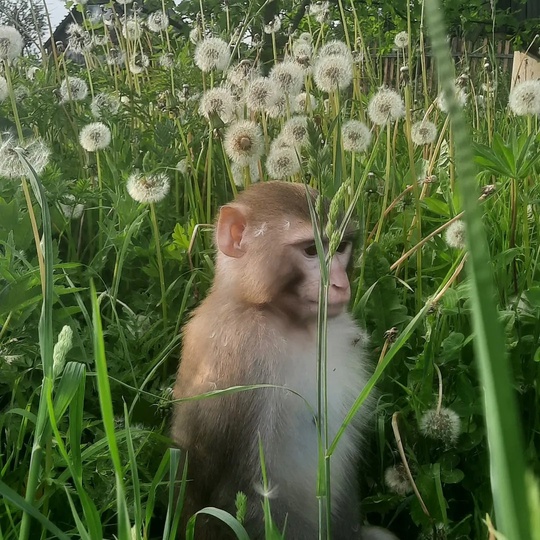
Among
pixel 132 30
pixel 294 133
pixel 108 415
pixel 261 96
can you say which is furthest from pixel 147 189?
pixel 132 30

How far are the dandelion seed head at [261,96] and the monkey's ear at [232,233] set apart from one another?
85 cm

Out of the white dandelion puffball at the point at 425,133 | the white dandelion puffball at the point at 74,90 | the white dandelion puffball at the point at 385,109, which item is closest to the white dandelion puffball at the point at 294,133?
the white dandelion puffball at the point at 385,109

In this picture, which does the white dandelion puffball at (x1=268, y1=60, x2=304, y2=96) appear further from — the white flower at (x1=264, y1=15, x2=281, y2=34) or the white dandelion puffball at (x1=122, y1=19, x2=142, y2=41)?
the white dandelion puffball at (x1=122, y1=19, x2=142, y2=41)

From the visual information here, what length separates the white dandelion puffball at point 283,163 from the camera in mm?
2084

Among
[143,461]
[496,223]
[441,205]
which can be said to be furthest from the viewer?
[496,223]

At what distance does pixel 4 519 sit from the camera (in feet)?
4.72

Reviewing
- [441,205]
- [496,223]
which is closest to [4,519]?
[441,205]

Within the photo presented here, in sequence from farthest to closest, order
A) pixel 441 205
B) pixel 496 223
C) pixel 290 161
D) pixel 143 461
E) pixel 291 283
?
pixel 496 223 → pixel 441 205 → pixel 290 161 → pixel 143 461 → pixel 291 283

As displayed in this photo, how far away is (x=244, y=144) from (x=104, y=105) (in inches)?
52.7

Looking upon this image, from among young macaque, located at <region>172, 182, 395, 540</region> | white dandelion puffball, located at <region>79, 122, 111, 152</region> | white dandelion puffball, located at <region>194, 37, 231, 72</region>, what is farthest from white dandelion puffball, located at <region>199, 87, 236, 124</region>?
young macaque, located at <region>172, 182, 395, 540</region>

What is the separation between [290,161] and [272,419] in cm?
89

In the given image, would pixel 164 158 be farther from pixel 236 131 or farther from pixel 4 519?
pixel 4 519

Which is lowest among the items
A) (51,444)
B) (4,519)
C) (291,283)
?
(4,519)

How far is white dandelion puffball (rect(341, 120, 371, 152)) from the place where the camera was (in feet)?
7.72
